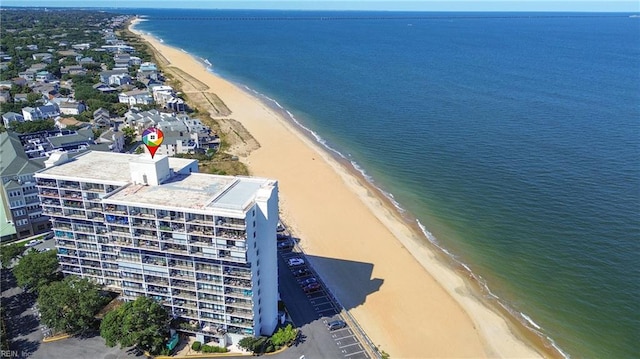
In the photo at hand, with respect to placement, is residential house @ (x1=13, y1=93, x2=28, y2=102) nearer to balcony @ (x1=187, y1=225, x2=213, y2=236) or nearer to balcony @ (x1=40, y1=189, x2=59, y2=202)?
balcony @ (x1=40, y1=189, x2=59, y2=202)

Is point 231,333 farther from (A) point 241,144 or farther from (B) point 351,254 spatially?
(A) point 241,144

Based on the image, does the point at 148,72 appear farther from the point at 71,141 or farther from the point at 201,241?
the point at 201,241

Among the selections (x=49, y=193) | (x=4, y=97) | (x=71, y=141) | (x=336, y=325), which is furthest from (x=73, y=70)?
(x=336, y=325)

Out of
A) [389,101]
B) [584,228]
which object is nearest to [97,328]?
[584,228]

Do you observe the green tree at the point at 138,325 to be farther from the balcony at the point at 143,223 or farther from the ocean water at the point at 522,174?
the ocean water at the point at 522,174

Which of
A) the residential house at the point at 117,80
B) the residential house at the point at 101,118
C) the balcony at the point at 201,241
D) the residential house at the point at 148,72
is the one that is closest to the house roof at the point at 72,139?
the residential house at the point at 101,118

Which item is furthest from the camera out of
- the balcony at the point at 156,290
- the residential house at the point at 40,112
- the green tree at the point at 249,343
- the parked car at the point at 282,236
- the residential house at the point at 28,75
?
the residential house at the point at 28,75
